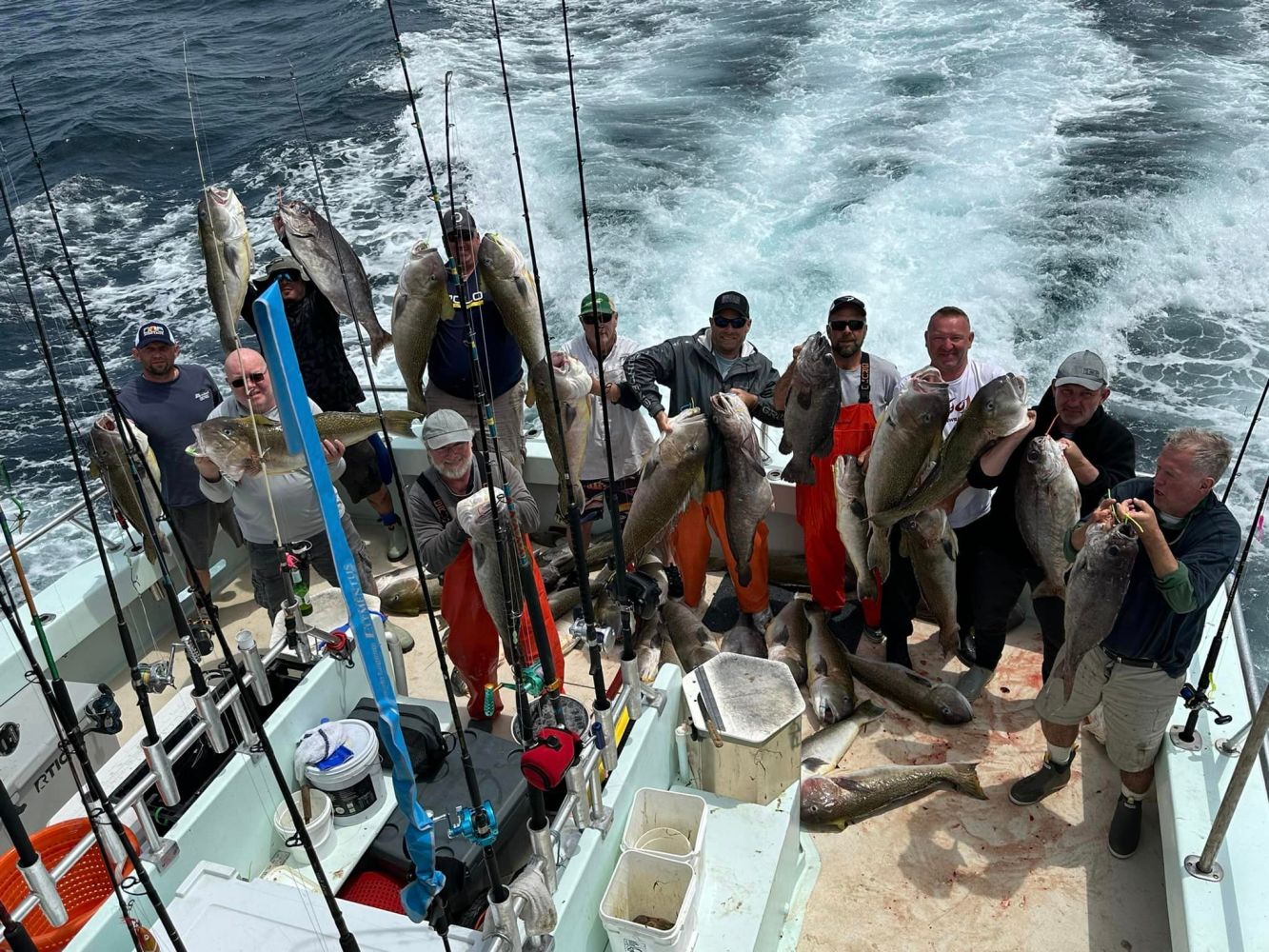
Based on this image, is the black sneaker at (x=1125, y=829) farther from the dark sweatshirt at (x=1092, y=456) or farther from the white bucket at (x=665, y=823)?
the white bucket at (x=665, y=823)

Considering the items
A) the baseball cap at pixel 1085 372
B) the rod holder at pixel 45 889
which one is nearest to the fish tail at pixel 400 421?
the rod holder at pixel 45 889

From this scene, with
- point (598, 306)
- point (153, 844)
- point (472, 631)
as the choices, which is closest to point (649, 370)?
point (598, 306)

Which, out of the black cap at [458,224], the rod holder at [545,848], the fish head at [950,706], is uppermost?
the black cap at [458,224]

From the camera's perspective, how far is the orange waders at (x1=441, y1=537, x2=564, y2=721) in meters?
3.74

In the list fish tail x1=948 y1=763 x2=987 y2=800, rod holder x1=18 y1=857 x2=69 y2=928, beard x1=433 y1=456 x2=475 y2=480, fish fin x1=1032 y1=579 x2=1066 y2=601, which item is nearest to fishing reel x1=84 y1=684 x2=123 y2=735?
rod holder x1=18 y1=857 x2=69 y2=928

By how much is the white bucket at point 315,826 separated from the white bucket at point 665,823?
909 millimetres

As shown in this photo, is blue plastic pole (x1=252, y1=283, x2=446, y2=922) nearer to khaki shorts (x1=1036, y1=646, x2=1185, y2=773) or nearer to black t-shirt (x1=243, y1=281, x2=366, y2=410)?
khaki shorts (x1=1036, y1=646, x2=1185, y2=773)

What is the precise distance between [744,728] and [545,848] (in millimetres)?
1020

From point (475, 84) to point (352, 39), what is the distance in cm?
381

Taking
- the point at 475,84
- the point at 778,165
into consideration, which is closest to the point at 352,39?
the point at 475,84

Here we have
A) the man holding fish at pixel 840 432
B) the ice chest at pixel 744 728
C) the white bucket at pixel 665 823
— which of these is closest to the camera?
the white bucket at pixel 665 823

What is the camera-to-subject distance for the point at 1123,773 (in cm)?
350

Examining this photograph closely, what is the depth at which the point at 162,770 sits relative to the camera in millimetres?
2568

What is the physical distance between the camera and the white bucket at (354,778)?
2.89 metres
